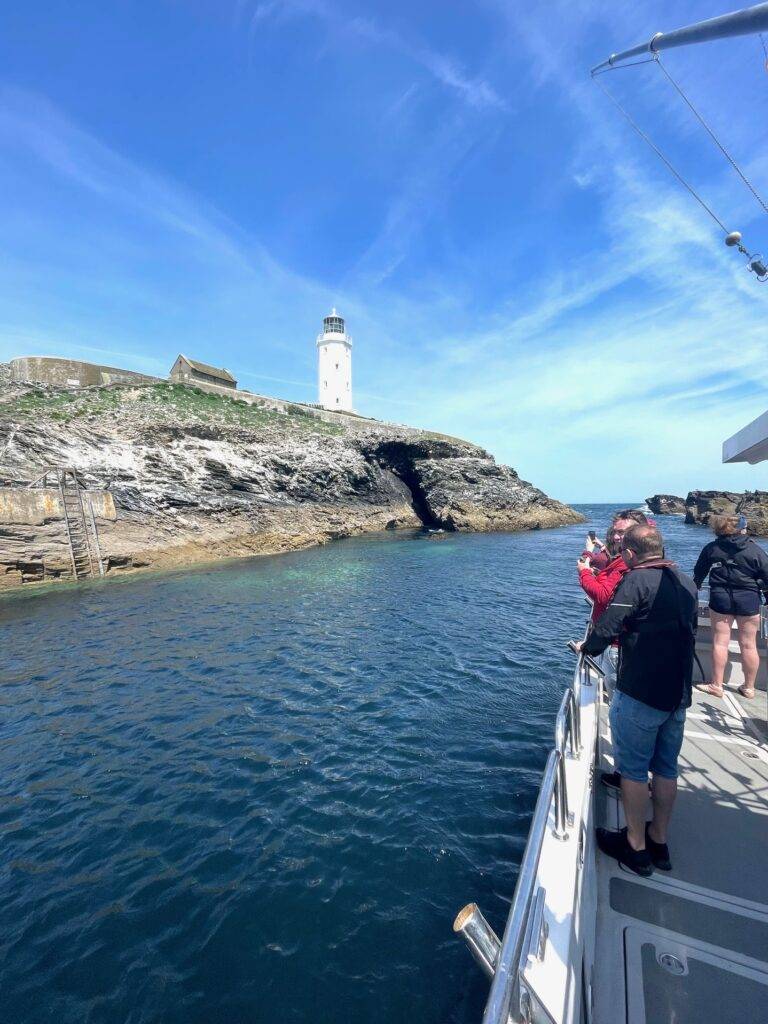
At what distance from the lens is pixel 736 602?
19.6 ft

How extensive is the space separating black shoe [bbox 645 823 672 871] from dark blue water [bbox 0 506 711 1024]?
1768 mm

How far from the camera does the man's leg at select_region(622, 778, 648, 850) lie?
3549 mm

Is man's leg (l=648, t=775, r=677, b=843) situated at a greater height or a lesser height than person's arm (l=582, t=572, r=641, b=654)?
lesser

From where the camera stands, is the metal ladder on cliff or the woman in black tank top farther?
the metal ladder on cliff

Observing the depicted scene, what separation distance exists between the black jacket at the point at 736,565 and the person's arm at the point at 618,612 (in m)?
3.02

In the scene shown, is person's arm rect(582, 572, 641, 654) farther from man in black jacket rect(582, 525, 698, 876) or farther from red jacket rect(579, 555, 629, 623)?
red jacket rect(579, 555, 629, 623)

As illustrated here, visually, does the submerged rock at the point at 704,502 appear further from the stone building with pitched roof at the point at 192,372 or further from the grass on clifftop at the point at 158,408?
the stone building with pitched roof at the point at 192,372

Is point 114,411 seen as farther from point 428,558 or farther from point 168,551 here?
point 428,558

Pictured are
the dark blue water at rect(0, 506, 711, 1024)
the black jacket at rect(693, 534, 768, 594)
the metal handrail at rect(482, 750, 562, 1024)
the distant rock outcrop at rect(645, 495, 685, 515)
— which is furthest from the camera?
the distant rock outcrop at rect(645, 495, 685, 515)

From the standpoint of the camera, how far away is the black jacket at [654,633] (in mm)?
3428

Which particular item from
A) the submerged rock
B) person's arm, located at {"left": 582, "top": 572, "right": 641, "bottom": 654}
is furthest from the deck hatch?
the submerged rock

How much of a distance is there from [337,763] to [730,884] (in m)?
5.09

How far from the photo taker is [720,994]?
8.87 feet

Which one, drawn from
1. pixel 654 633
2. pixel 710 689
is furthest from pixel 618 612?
pixel 710 689
